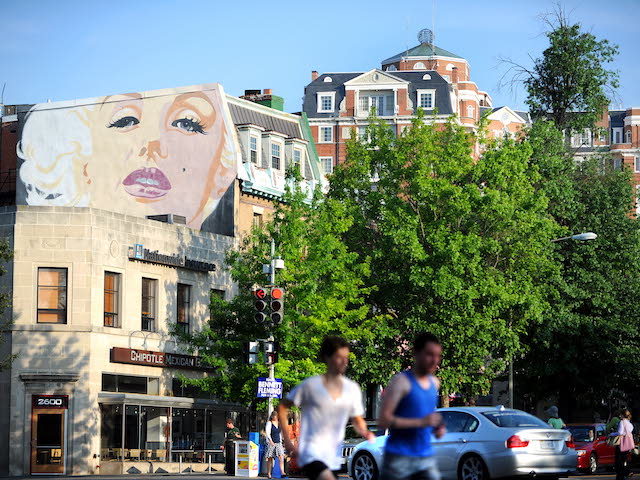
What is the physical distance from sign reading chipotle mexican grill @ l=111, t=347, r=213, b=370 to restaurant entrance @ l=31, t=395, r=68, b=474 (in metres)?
2.49

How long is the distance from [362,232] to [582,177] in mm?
10986

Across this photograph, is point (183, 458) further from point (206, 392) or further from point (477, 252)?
point (477, 252)

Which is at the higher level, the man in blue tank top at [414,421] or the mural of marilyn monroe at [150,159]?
the mural of marilyn monroe at [150,159]

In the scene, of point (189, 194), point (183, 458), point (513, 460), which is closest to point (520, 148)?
point (189, 194)

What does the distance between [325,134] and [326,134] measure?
85 millimetres

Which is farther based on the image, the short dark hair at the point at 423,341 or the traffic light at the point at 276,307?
the traffic light at the point at 276,307

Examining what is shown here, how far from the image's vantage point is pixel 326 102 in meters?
108

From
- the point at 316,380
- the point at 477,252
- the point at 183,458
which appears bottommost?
the point at 183,458

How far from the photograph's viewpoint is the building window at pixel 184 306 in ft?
149

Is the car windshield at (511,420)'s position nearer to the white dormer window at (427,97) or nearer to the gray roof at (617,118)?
the white dormer window at (427,97)

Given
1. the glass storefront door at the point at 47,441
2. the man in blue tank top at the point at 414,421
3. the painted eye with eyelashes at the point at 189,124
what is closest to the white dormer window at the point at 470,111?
the painted eye with eyelashes at the point at 189,124

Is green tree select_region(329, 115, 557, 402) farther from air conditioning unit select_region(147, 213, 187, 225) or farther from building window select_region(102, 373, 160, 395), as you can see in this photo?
building window select_region(102, 373, 160, 395)

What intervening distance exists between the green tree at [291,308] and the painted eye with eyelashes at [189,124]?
8.87m

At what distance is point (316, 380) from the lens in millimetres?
11195
